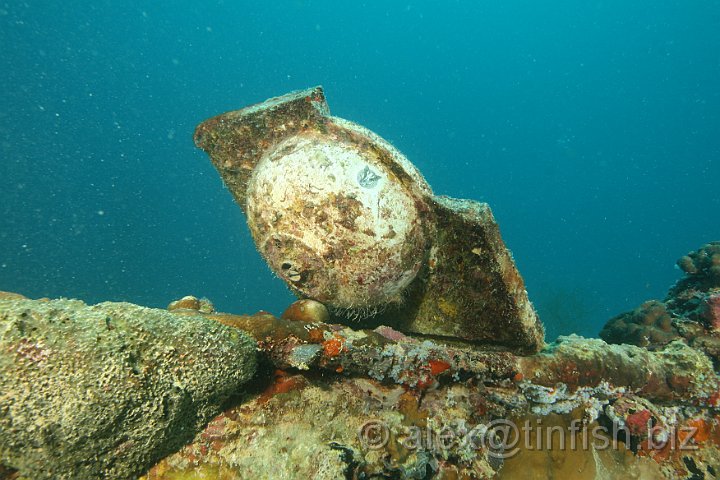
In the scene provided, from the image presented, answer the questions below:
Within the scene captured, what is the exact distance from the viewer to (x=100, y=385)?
1.84 m

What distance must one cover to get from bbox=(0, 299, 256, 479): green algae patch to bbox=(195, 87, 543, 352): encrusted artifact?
1.02m

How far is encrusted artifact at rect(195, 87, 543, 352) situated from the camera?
2.87 m

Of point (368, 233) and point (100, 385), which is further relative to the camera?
point (368, 233)

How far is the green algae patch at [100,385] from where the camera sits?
1.75 metres

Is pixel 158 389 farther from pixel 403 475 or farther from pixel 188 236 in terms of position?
pixel 188 236

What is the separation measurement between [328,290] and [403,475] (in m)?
1.37

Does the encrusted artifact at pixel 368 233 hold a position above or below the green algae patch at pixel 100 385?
above

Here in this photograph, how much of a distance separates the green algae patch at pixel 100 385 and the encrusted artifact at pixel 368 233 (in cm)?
102

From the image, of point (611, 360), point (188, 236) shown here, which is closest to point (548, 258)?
point (188, 236)

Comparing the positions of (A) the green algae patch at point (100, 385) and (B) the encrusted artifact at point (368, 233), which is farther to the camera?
(B) the encrusted artifact at point (368, 233)

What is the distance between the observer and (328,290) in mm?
3088

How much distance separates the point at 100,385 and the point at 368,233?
1.82 metres

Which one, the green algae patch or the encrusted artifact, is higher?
the encrusted artifact

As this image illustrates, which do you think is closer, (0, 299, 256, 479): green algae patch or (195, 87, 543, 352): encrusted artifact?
(0, 299, 256, 479): green algae patch
